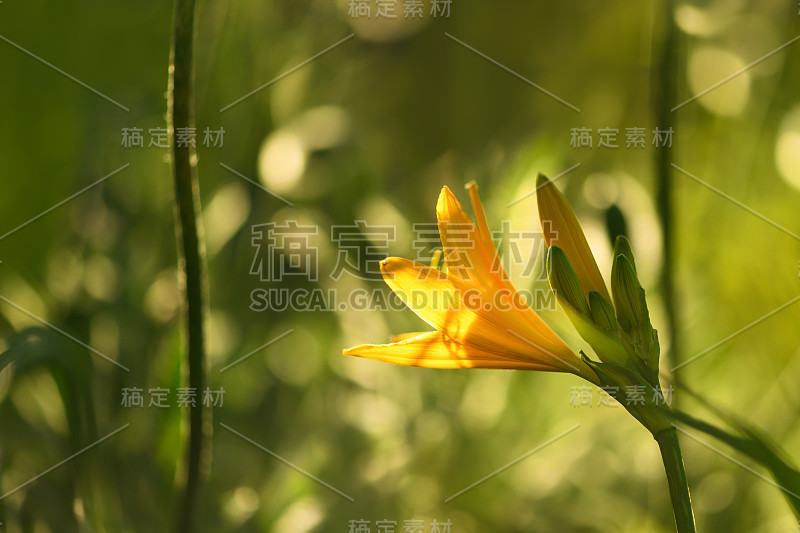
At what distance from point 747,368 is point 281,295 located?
344 mm

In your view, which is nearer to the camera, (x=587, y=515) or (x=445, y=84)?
(x=587, y=515)

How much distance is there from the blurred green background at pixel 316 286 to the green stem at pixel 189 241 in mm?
97

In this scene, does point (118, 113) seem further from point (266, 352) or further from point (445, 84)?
point (445, 84)

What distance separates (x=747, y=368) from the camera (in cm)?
43

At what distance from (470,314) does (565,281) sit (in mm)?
34

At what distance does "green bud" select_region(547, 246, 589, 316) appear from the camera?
0.20 metres

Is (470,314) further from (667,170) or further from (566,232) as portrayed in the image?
(667,170)

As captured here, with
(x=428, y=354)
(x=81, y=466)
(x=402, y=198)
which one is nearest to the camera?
(x=428, y=354)

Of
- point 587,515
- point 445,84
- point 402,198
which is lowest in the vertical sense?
point 587,515

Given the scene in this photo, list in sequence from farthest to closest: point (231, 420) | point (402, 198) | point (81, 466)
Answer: point (402, 198)
point (231, 420)
point (81, 466)

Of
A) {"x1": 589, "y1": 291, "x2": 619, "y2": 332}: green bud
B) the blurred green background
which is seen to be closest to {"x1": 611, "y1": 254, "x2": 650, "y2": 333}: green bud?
{"x1": 589, "y1": 291, "x2": 619, "y2": 332}: green bud

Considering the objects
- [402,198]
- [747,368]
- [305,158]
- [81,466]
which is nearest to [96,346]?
[81,466]

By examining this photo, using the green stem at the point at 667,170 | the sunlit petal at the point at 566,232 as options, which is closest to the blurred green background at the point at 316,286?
the green stem at the point at 667,170

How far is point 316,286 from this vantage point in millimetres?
490
